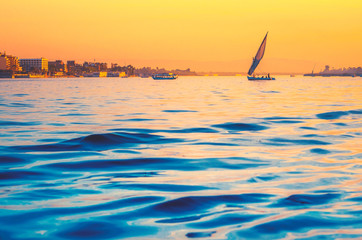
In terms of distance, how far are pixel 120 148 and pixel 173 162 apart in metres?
2.66

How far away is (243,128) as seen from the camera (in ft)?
59.3

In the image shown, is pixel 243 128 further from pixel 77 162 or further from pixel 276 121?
pixel 77 162

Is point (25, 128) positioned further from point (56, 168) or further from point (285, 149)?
point (285, 149)

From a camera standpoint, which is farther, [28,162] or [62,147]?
[62,147]

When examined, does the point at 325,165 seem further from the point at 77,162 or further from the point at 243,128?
the point at 243,128

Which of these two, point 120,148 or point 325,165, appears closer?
point 325,165

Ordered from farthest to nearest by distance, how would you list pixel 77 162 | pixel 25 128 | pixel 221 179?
pixel 25 128
pixel 77 162
pixel 221 179

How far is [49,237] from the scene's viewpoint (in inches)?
211

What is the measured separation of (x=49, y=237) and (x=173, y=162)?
546cm

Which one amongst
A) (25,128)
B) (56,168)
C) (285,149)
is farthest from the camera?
(25,128)

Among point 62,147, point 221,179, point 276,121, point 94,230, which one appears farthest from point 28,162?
point 276,121

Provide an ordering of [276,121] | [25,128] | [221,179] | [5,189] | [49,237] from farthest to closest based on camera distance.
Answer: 1. [276,121]
2. [25,128]
3. [221,179]
4. [5,189]
5. [49,237]

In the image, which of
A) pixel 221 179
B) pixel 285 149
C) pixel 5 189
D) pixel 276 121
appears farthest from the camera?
pixel 276 121

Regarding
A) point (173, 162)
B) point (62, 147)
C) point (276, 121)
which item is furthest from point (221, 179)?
point (276, 121)
